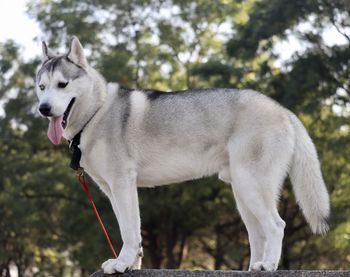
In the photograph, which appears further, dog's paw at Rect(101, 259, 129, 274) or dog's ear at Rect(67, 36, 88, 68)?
dog's ear at Rect(67, 36, 88, 68)

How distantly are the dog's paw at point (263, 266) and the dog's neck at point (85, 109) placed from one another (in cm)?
213

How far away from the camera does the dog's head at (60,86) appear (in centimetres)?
646

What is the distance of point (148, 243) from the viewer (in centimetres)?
2659

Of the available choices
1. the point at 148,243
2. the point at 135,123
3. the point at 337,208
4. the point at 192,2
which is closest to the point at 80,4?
the point at 192,2

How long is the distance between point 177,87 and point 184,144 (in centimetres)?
2035

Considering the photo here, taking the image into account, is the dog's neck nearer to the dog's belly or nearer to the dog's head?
the dog's head

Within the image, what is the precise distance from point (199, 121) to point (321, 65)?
53.3ft

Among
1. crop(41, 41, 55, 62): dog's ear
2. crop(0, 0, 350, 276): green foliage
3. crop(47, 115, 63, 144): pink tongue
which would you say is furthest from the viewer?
crop(0, 0, 350, 276): green foliage

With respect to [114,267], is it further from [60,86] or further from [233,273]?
[60,86]

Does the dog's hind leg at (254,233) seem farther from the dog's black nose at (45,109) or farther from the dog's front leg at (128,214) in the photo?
the dog's black nose at (45,109)

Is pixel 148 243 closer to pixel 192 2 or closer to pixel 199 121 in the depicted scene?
pixel 192 2

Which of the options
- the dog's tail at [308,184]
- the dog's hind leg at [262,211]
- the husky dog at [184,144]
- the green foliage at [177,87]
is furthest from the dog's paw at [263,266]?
the green foliage at [177,87]

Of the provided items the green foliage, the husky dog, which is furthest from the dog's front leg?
the green foliage

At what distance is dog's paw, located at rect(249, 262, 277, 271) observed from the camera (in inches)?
242
